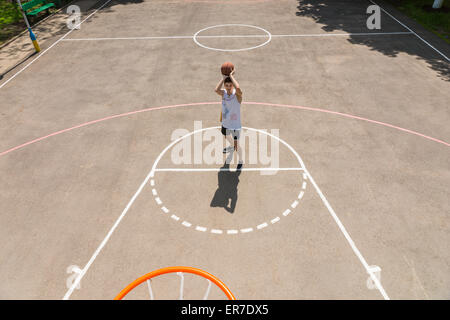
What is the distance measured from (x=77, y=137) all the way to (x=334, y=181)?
8.40 m

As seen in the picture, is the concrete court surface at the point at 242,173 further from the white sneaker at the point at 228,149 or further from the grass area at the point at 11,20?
the grass area at the point at 11,20

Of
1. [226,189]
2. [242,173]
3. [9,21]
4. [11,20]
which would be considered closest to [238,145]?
[242,173]

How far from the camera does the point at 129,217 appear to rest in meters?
7.16

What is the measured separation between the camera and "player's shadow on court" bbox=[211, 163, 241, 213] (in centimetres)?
740

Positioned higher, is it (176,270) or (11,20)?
(11,20)

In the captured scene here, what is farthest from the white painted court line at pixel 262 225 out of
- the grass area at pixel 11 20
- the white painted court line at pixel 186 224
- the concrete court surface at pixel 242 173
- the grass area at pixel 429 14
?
the grass area at pixel 11 20

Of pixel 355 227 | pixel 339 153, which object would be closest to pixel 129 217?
pixel 355 227

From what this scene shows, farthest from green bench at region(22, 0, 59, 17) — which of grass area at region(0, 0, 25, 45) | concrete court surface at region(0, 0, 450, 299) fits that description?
concrete court surface at region(0, 0, 450, 299)

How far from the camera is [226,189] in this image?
25.7 ft

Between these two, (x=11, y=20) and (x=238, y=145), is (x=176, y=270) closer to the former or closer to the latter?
(x=238, y=145)

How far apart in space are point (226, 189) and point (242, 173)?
79cm

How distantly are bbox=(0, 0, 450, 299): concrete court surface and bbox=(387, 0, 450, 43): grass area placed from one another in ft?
6.31

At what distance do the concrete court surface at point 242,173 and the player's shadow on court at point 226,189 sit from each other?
0.16 meters

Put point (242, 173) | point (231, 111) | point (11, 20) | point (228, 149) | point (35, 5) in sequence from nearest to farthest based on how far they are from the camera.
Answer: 1. point (231, 111)
2. point (242, 173)
3. point (228, 149)
4. point (35, 5)
5. point (11, 20)
